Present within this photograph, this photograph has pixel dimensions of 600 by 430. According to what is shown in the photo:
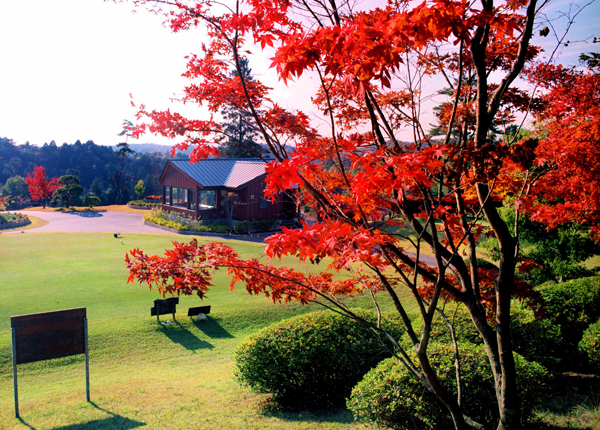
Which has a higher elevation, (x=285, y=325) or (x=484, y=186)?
(x=484, y=186)

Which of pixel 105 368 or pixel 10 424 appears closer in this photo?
pixel 10 424

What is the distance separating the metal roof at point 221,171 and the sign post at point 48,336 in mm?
18703

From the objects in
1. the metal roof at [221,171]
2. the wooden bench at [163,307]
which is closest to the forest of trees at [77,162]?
the metal roof at [221,171]

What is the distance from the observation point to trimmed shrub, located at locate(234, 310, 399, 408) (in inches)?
209

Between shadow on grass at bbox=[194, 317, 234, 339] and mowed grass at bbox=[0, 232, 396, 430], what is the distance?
0.07 feet

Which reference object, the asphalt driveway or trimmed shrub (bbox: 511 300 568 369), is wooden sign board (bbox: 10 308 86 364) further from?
the asphalt driveway

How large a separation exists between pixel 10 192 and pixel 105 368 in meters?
51.8

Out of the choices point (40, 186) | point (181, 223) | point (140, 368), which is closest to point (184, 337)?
point (140, 368)

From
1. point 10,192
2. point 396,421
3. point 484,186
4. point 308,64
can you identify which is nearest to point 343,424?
point 396,421

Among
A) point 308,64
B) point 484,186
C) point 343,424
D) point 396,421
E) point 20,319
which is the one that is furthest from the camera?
point 20,319

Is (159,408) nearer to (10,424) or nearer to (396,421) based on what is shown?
(10,424)

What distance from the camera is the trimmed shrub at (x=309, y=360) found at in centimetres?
531

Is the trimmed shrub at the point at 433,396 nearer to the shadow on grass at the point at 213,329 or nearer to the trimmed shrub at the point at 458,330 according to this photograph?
the trimmed shrub at the point at 458,330

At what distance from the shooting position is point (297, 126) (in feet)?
15.5
